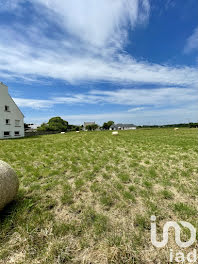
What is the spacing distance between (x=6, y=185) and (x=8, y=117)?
29466 mm

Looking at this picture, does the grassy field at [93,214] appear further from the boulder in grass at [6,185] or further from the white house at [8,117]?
the white house at [8,117]

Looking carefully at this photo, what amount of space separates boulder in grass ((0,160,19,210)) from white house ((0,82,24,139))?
91.3ft

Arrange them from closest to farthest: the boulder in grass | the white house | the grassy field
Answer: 1. the grassy field
2. the boulder in grass
3. the white house

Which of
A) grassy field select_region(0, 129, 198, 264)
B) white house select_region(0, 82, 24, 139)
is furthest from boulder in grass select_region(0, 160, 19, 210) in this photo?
white house select_region(0, 82, 24, 139)

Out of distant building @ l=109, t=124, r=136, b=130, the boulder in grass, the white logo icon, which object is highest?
distant building @ l=109, t=124, r=136, b=130

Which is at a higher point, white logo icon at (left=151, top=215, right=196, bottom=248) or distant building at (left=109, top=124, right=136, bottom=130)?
distant building at (left=109, top=124, right=136, bottom=130)

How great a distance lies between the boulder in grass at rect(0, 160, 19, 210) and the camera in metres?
3.66

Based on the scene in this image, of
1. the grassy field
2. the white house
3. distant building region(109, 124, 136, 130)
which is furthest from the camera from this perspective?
distant building region(109, 124, 136, 130)

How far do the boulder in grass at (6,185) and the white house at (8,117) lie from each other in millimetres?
27820

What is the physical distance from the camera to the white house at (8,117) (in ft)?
84.6

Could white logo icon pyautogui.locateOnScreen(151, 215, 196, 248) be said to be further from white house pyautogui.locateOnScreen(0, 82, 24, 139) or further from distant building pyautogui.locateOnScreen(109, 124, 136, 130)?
distant building pyautogui.locateOnScreen(109, 124, 136, 130)

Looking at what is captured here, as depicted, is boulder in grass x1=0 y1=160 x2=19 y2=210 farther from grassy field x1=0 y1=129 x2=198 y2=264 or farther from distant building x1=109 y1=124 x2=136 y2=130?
distant building x1=109 y1=124 x2=136 y2=130

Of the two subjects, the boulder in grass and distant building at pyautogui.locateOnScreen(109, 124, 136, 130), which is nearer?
the boulder in grass

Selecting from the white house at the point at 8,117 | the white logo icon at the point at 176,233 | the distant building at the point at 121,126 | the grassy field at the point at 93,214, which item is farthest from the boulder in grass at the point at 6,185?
the distant building at the point at 121,126
